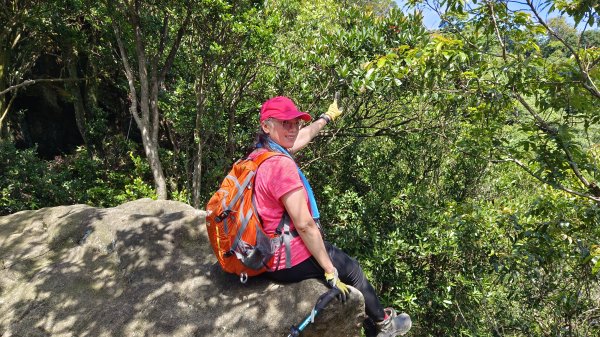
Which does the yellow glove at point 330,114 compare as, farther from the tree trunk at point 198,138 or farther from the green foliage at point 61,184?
the green foliage at point 61,184

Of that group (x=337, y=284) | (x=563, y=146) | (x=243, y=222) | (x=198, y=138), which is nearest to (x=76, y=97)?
(x=198, y=138)

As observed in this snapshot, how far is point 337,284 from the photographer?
2992 millimetres

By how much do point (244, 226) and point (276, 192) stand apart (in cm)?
33

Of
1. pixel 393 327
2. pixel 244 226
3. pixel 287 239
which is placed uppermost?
pixel 244 226

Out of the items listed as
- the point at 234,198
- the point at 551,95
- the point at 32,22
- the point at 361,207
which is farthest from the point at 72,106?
the point at 551,95

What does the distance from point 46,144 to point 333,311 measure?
9.55 m

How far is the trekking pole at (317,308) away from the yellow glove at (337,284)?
1.3 inches

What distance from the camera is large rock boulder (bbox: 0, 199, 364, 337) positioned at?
309 centimetres

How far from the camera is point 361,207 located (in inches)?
239

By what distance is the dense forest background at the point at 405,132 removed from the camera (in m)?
3.57

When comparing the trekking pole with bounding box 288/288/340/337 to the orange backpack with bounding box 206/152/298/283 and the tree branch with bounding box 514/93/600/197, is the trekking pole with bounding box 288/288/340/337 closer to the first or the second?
the orange backpack with bounding box 206/152/298/283

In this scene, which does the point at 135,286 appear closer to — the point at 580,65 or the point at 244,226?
the point at 244,226

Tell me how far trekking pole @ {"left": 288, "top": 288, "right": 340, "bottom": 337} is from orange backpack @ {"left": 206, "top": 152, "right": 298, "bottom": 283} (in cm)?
35

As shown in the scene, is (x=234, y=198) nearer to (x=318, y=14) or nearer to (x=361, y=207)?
(x=361, y=207)
